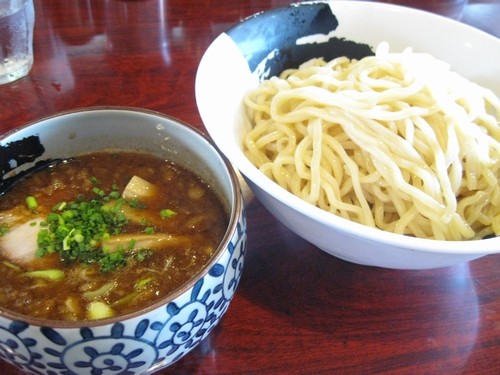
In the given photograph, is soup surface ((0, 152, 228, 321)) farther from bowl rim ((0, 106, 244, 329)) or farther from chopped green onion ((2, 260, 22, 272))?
bowl rim ((0, 106, 244, 329))

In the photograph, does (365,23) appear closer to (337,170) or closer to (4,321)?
(337,170)

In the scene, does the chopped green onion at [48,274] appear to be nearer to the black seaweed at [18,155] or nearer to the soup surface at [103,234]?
the soup surface at [103,234]

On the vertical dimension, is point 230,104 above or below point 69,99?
above

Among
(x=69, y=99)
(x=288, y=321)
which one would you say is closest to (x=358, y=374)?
(x=288, y=321)

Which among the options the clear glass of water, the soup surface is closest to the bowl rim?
the soup surface

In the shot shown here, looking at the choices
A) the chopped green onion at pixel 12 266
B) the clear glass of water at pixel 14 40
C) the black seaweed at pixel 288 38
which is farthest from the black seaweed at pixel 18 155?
the clear glass of water at pixel 14 40

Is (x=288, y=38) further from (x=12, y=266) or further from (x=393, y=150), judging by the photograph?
(x=12, y=266)

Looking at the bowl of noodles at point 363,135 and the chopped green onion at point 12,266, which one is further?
the bowl of noodles at point 363,135
